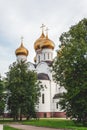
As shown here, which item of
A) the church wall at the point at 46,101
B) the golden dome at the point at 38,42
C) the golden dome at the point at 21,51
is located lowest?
the church wall at the point at 46,101

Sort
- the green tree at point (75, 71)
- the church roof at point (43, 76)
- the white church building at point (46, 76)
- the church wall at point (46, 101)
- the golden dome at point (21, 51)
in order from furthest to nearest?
1. the golden dome at point (21, 51)
2. the church roof at point (43, 76)
3. the white church building at point (46, 76)
4. the church wall at point (46, 101)
5. the green tree at point (75, 71)

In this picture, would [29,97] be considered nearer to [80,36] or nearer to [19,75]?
[19,75]

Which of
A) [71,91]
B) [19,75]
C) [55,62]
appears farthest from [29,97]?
[71,91]

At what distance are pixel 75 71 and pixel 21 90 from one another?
13213 millimetres

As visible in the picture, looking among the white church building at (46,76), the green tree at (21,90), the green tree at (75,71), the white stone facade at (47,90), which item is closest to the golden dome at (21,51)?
the white church building at (46,76)

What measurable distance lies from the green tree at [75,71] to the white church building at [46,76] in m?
23.2

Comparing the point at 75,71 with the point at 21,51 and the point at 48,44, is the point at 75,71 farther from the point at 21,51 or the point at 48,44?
the point at 21,51

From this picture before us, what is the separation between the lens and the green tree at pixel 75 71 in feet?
99.3

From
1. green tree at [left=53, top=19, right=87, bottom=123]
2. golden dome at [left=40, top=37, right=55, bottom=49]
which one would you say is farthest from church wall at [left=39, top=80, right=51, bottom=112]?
green tree at [left=53, top=19, right=87, bottom=123]

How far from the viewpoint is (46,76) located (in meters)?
Answer: 63.4

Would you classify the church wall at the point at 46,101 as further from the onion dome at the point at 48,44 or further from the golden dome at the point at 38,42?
the golden dome at the point at 38,42

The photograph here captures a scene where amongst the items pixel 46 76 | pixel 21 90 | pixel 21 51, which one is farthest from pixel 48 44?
pixel 21 90

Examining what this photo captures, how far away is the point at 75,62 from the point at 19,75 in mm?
14543

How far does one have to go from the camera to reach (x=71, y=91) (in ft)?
99.5
